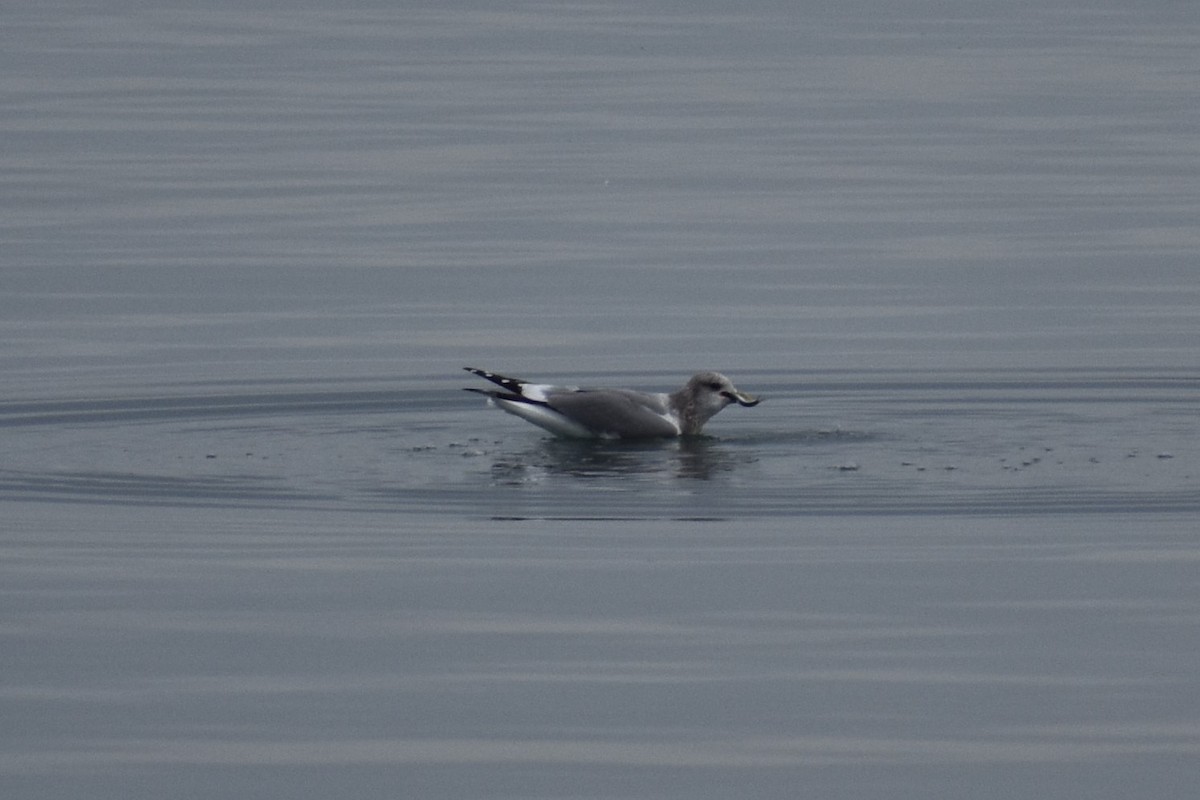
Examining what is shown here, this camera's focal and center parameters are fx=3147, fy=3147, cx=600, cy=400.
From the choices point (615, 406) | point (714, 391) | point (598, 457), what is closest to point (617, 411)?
point (615, 406)

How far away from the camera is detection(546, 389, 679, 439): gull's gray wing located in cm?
1856

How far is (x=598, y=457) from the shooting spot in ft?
59.1

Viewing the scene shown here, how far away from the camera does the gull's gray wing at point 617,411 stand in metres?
18.6

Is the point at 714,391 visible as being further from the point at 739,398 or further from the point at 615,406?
the point at 615,406

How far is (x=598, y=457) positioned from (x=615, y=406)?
739mm

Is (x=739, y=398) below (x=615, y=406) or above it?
above

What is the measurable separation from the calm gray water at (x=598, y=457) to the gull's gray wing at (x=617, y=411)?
0.24 metres

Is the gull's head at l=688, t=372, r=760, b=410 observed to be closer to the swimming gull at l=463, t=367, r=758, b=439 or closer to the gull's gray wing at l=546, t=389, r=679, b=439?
the swimming gull at l=463, t=367, r=758, b=439

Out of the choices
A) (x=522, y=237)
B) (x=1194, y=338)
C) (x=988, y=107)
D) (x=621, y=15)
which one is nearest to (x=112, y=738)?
(x=1194, y=338)

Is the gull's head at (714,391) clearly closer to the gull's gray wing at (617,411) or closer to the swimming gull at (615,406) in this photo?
the swimming gull at (615,406)

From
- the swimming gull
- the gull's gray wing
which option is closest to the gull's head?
the swimming gull

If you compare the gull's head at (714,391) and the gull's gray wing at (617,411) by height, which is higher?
the gull's head at (714,391)

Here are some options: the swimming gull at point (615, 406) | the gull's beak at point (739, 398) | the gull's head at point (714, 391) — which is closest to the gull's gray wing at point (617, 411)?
the swimming gull at point (615, 406)

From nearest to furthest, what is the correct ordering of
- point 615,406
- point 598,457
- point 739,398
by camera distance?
point 598,457, point 615,406, point 739,398
